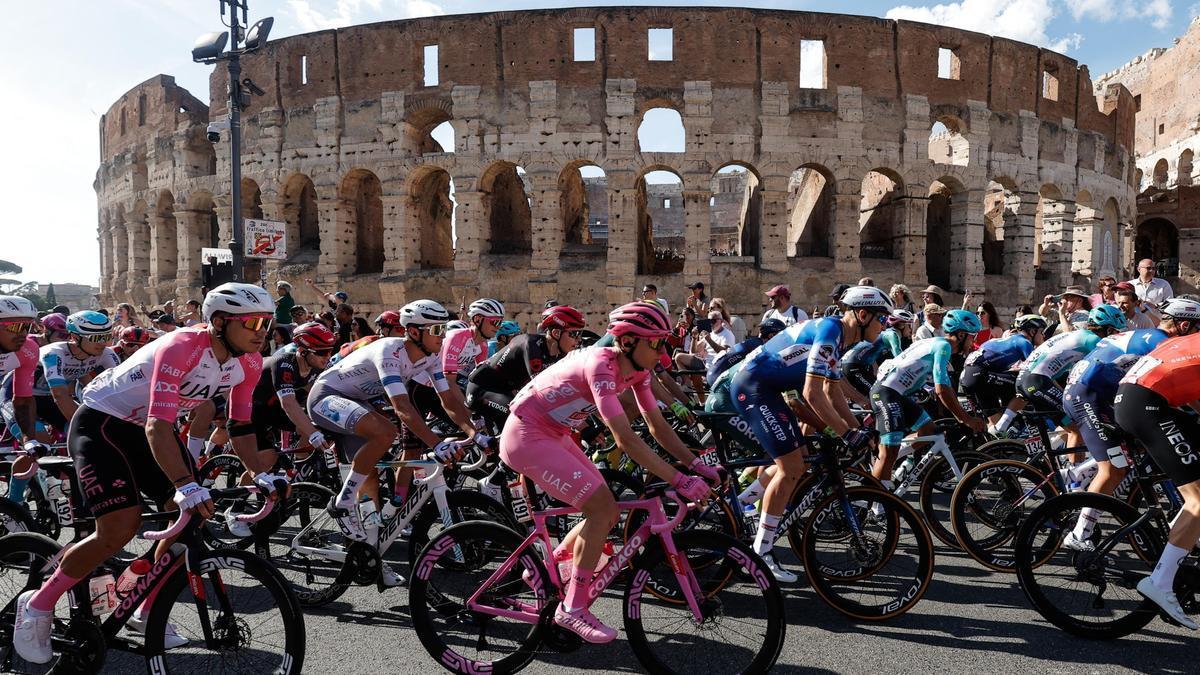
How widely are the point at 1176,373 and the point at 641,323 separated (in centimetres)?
287

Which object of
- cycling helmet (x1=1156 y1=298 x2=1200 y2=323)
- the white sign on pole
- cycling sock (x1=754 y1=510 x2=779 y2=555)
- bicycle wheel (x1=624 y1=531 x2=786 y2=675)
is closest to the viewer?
bicycle wheel (x1=624 y1=531 x2=786 y2=675)

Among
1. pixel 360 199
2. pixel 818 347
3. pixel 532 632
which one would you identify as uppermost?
pixel 360 199

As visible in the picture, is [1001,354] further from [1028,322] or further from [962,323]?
[1028,322]

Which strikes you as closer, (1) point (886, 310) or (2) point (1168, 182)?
(1) point (886, 310)

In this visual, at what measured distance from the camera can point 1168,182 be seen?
112 feet

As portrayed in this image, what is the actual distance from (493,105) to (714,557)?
59.6 ft

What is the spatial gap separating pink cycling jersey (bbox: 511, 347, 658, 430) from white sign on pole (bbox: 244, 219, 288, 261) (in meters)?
11.5

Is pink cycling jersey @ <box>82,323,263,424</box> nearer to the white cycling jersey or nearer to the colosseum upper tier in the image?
the white cycling jersey

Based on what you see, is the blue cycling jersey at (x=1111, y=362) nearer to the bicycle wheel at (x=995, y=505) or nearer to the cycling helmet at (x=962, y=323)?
the bicycle wheel at (x=995, y=505)

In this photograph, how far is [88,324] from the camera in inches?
256

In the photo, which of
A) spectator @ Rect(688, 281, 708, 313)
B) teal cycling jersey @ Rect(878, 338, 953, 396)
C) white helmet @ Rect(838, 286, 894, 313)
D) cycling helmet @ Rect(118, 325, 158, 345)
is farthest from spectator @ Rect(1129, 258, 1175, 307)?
cycling helmet @ Rect(118, 325, 158, 345)

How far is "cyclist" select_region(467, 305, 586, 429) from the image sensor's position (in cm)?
646

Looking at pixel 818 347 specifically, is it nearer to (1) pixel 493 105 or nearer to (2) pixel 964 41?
(1) pixel 493 105

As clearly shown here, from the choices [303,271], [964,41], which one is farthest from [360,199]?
[964,41]
